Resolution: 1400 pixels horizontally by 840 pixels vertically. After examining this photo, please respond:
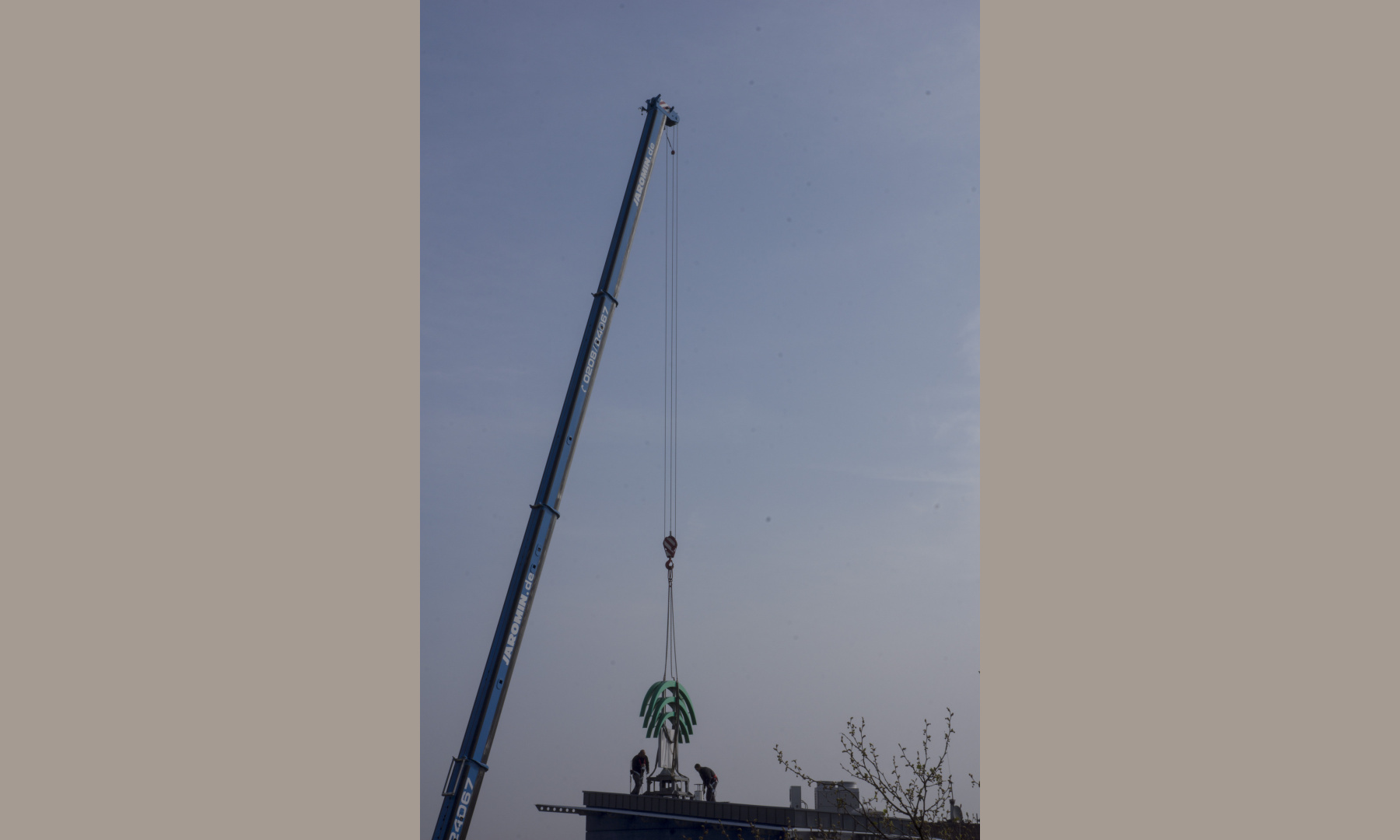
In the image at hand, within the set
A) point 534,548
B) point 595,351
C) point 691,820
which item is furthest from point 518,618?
point 691,820

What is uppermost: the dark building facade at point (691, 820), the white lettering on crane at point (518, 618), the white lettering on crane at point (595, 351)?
the white lettering on crane at point (595, 351)

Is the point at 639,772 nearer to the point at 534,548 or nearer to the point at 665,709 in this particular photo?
the point at 665,709

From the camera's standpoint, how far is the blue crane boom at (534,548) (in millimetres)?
18562

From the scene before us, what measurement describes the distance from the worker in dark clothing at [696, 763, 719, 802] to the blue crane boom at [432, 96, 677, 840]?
11.6 meters

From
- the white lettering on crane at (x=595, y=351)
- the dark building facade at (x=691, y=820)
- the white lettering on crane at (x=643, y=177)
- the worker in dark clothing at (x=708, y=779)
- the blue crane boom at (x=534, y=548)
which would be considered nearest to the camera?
the blue crane boom at (x=534, y=548)

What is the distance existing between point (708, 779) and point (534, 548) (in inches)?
485

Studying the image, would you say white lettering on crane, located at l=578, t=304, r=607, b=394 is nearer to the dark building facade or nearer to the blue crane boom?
the blue crane boom

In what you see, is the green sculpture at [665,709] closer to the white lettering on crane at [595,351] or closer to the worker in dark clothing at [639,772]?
the worker in dark clothing at [639,772]

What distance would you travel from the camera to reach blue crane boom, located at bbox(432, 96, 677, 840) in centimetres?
1856

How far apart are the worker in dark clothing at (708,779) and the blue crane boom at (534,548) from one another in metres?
11.6

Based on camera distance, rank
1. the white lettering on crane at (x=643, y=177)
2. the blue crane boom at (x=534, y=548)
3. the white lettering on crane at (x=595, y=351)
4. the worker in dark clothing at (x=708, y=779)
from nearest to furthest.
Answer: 1. the blue crane boom at (x=534, y=548)
2. the white lettering on crane at (x=595, y=351)
3. the white lettering on crane at (x=643, y=177)
4. the worker in dark clothing at (x=708, y=779)

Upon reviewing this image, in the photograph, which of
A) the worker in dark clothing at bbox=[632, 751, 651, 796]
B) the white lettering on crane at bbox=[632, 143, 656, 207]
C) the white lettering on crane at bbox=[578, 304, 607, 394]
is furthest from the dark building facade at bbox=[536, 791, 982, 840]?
the white lettering on crane at bbox=[632, 143, 656, 207]

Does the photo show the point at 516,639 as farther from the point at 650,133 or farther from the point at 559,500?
the point at 650,133

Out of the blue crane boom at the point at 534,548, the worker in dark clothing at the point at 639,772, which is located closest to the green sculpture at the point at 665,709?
Result: the worker in dark clothing at the point at 639,772
